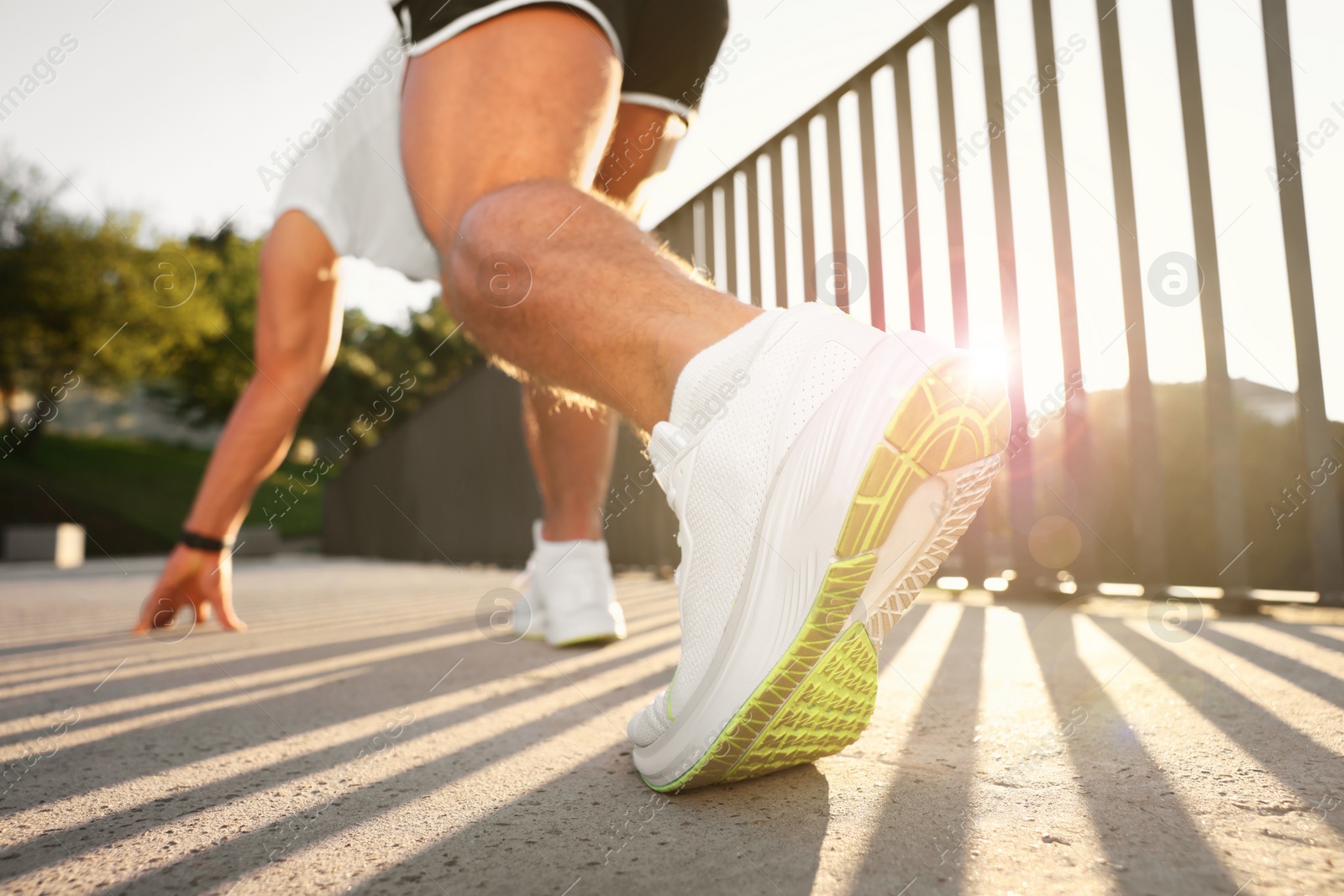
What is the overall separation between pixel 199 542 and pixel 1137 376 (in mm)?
2251

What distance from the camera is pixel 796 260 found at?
9.48ft

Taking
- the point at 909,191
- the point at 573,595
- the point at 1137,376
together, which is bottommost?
the point at 573,595

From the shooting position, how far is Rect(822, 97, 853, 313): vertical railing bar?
2.58m

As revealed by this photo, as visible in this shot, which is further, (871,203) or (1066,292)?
(871,203)

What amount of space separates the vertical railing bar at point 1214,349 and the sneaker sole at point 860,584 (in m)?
1.36

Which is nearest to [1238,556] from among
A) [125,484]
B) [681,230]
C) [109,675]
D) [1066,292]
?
[1066,292]

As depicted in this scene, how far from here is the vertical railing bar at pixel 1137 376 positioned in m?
1.79

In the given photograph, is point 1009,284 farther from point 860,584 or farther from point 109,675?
point 109,675

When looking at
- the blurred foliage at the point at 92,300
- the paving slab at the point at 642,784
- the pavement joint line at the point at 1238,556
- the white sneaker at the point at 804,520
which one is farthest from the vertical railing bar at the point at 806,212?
the blurred foliage at the point at 92,300

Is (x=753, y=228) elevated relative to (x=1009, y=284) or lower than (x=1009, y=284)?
elevated

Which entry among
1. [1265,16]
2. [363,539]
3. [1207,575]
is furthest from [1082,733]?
[363,539]

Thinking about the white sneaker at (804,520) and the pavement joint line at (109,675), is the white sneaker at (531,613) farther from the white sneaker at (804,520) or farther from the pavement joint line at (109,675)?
the white sneaker at (804,520)

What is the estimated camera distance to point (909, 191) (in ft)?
7.65

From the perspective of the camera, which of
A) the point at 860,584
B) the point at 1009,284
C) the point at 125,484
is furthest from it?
the point at 125,484
